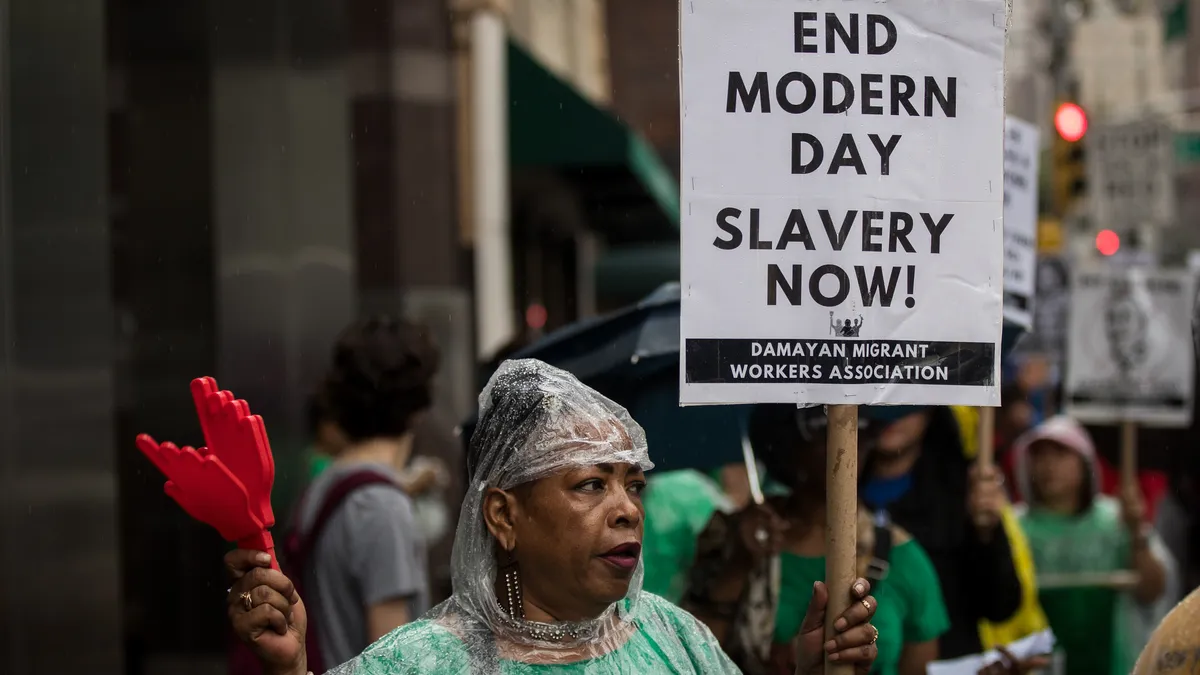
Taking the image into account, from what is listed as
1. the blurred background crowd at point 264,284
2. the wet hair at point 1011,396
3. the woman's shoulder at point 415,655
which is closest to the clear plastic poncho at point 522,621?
the woman's shoulder at point 415,655

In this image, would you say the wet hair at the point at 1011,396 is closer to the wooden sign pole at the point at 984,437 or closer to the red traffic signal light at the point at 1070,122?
the wooden sign pole at the point at 984,437

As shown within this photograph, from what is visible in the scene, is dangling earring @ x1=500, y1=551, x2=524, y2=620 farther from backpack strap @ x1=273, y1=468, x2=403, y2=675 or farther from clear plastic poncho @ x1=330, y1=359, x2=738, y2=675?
backpack strap @ x1=273, y1=468, x2=403, y2=675

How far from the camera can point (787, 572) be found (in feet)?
15.4

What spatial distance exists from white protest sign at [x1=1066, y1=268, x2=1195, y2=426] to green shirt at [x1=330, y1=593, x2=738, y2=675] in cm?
663

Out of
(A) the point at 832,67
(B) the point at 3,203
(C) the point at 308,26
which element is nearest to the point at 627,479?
(A) the point at 832,67

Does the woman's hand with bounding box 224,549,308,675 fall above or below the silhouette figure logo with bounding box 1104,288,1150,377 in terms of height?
below

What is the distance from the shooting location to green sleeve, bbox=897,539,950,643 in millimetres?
4801

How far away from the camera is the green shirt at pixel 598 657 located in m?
3.08

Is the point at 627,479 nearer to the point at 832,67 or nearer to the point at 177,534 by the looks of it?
the point at 832,67

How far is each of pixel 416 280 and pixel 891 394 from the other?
8.70 meters

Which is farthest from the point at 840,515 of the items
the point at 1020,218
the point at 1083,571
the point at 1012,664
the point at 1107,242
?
the point at 1107,242

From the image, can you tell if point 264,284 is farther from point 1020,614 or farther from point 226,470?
point 226,470

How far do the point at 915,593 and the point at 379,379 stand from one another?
1.86 metres

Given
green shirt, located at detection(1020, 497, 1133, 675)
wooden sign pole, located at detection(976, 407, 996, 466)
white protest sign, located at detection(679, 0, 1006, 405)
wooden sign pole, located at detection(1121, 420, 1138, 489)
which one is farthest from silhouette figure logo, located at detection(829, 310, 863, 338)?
wooden sign pole, located at detection(1121, 420, 1138, 489)
